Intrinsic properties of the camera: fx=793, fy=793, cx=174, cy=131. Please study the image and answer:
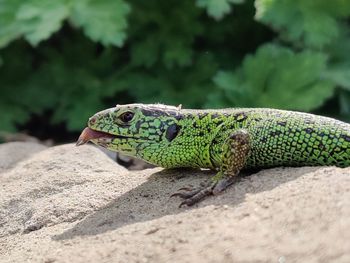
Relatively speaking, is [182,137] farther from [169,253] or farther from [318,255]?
[318,255]

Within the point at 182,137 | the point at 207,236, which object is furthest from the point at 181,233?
the point at 182,137

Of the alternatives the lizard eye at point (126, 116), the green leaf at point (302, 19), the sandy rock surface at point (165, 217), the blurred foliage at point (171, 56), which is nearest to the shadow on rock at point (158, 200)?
the sandy rock surface at point (165, 217)

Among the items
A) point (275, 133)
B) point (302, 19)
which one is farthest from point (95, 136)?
point (302, 19)

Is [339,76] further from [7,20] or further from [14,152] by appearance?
[7,20]

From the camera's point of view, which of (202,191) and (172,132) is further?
(172,132)

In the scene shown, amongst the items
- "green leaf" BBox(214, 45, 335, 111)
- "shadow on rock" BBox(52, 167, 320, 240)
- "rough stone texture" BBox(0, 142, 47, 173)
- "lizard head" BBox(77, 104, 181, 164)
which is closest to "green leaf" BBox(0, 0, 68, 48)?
"rough stone texture" BBox(0, 142, 47, 173)

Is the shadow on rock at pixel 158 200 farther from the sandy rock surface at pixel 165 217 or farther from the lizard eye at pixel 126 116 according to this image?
the lizard eye at pixel 126 116
